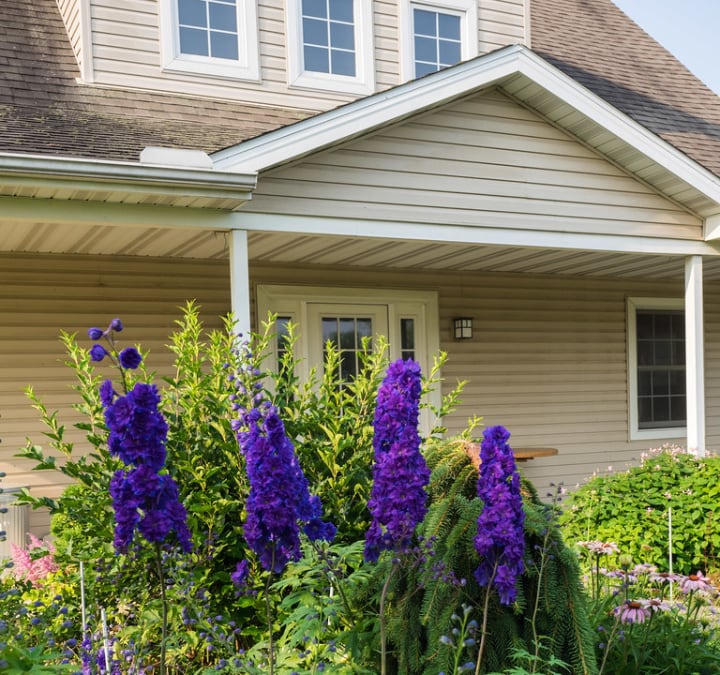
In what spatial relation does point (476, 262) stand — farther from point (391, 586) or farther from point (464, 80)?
point (391, 586)

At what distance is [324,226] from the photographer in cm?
587

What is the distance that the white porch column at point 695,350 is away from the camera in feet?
24.3

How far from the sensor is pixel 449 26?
8.21 metres

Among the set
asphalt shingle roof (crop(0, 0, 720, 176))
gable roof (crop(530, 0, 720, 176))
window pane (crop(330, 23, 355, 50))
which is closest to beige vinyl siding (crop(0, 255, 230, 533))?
asphalt shingle roof (crop(0, 0, 720, 176))

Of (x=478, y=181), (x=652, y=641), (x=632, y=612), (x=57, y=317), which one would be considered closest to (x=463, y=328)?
(x=478, y=181)

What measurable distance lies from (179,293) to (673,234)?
4.91m

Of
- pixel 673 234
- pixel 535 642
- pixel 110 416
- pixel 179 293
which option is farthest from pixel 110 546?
pixel 673 234

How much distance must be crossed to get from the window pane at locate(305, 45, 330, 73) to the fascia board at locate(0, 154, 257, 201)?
9.45 feet

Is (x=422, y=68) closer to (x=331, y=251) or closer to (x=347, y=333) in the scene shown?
(x=331, y=251)

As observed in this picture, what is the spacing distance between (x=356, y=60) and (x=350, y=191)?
241 cm

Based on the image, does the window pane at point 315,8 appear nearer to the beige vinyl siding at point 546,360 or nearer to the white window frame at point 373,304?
the beige vinyl siding at point 546,360

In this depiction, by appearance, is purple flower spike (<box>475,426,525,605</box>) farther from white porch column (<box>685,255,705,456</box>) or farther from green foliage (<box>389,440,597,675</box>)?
white porch column (<box>685,255,705,456</box>)

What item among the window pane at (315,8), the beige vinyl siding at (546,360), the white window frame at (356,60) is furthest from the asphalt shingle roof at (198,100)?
the beige vinyl siding at (546,360)

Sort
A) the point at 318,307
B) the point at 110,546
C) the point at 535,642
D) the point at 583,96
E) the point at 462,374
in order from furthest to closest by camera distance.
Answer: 1. the point at 462,374
2. the point at 318,307
3. the point at 583,96
4. the point at 110,546
5. the point at 535,642
